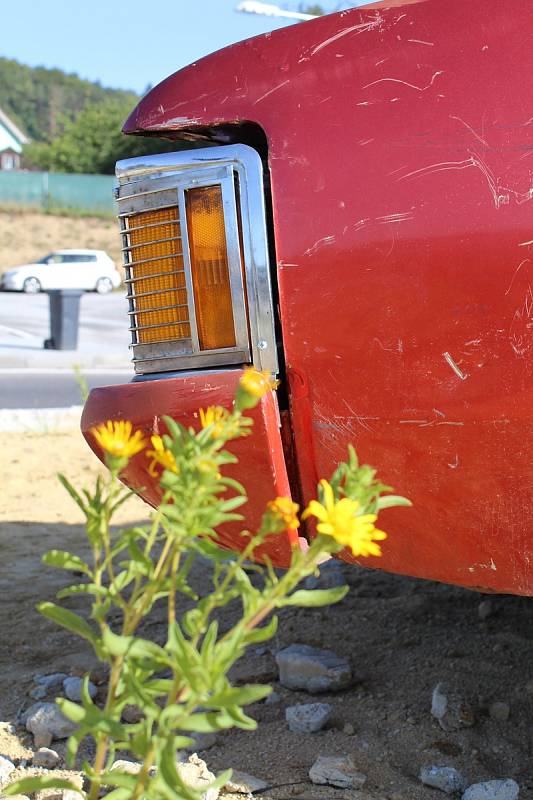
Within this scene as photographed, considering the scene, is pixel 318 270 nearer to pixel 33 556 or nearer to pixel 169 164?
pixel 169 164

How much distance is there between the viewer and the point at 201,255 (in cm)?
198

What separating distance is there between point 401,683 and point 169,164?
1.60 metres

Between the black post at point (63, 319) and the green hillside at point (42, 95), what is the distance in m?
112

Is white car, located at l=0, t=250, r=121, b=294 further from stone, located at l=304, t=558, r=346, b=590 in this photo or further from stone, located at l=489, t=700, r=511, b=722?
stone, located at l=489, t=700, r=511, b=722

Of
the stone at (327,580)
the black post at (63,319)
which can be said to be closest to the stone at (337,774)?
the stone at (327,580)

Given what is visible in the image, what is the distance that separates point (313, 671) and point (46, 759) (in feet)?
2.63

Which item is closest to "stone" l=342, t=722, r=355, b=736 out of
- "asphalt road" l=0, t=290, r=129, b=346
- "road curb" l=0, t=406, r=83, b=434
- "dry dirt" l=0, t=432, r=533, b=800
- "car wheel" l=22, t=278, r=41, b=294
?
"dry dirt" l=0, t=432, r=533, b=800

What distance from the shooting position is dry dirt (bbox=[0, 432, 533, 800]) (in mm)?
2248

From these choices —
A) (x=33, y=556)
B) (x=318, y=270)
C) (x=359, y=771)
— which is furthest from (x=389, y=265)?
(x=33, y=556)

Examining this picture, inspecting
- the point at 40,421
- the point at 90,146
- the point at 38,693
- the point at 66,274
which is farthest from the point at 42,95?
the point at 38,693

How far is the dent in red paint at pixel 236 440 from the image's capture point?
1925 mm

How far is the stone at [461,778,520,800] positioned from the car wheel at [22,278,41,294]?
1160 inches

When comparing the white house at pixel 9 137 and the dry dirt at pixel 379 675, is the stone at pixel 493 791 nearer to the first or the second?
the dry dirt at pixel 379 675

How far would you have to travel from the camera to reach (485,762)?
227 cm
